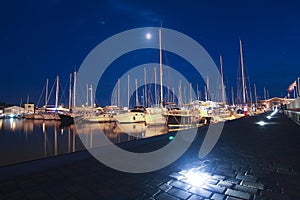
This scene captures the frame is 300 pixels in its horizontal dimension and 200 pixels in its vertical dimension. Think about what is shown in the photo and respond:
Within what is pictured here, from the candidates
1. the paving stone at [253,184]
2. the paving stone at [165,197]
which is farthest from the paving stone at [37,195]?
the paving stone at [253,184]

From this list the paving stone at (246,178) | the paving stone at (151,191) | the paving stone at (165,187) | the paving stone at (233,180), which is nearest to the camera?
the paving stone at (151,191)

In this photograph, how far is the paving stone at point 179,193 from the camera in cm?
223

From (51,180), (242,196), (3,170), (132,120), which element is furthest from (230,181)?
(132,120)

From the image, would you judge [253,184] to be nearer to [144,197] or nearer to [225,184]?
[225,184]

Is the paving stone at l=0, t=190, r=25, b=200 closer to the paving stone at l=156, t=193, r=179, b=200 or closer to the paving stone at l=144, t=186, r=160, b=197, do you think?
the paving stone at l=144, t=186, r=160, b=197

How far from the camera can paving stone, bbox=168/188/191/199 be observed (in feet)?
7.30

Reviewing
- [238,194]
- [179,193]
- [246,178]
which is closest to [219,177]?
[246,178]

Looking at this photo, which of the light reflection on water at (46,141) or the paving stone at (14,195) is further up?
the paving stone at (14,195)

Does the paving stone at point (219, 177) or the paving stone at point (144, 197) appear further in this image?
the paving stone at point (219, 177)

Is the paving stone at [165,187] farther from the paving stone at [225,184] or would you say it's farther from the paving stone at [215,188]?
the paving stone at [225,184]

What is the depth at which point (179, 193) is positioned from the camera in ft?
7.57

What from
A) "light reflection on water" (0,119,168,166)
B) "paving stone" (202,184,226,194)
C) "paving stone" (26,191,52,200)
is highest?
"paving stone" (26,191,52,200)

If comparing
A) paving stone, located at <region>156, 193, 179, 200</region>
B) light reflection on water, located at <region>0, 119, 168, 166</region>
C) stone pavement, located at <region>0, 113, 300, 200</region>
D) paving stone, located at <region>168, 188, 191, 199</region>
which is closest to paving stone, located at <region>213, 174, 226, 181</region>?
stone pavement, located at <region>0, 113, 300, 200</region>

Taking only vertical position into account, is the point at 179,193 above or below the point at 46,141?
above
